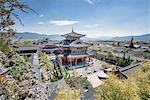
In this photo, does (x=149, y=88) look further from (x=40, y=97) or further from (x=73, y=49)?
(x=73, y=49)

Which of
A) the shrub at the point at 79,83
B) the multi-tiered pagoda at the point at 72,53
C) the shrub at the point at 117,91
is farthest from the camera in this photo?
the multi-tiered pagoda at the point at 72,53

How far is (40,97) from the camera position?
43.8 ft

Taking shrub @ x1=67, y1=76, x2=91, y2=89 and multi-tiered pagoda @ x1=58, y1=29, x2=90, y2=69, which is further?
multi-tiered pagoda @ x1=58, y1=29, x2=90, y2=69

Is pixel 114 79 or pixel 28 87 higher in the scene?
pixel 114 79

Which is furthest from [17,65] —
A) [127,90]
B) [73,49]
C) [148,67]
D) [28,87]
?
[73,49]

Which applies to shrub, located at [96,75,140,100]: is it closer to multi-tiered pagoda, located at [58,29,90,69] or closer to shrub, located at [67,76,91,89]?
shrub, located at [67,76,91,89]

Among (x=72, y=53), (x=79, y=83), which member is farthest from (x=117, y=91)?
(x=72, y=53)

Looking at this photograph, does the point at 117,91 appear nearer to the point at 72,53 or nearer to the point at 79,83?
the point at 79,83

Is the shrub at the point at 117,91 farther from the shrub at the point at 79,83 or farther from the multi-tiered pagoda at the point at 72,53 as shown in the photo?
the multi-tiered pagoda at the point at 72,53

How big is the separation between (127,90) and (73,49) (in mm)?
24781

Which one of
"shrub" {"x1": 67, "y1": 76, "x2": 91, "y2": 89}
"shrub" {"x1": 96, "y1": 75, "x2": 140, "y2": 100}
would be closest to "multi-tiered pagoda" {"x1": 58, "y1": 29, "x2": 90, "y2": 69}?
"shrub" {"x1": 67, "y1": 76, "x2": 91, "y2": 89}

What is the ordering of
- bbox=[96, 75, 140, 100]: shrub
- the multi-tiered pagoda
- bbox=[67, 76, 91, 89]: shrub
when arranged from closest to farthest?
bbox=[96, 75, 140, 100]: shrub, bbox=[67, 76, 91, 89]: shrub, the multi-tiered pagoda

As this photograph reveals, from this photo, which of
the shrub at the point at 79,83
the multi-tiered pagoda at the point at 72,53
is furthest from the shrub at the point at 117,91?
the multi-tiered pagoda at the point at 72,53

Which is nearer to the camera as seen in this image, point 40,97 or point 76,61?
point 40,97
